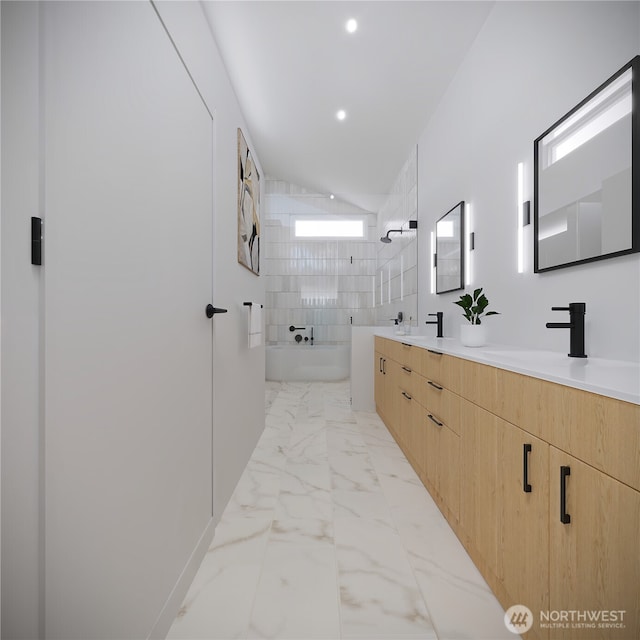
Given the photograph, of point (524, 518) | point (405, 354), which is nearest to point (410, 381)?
point (405, 354)

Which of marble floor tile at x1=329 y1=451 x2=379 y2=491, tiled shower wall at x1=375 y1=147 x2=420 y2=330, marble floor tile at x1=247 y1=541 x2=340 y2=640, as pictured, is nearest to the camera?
marble floor tile at x1=247 y1=541 x2=340 y2=640

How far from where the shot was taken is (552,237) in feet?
5.25

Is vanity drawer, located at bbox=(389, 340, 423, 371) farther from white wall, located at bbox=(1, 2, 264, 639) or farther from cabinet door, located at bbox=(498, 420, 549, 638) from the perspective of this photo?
white wall, located at bbox=(1, 2, 264, 639)

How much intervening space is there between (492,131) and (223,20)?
1.69 m

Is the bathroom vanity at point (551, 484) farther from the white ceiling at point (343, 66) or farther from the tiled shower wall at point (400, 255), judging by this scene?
the tiled shower wall at point (400, 255)

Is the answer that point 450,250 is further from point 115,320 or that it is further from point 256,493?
point 115,320

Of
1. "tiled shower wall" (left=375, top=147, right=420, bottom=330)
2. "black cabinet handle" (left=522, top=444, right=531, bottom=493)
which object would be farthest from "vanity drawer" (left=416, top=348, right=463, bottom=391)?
"tiled shower wall" (left=375, top=147, right=420, bottom=330)

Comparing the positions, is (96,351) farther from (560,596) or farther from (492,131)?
(492,131)

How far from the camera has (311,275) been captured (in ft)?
20.3

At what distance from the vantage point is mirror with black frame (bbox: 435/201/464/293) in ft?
8.47

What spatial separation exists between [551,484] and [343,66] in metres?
2.93
